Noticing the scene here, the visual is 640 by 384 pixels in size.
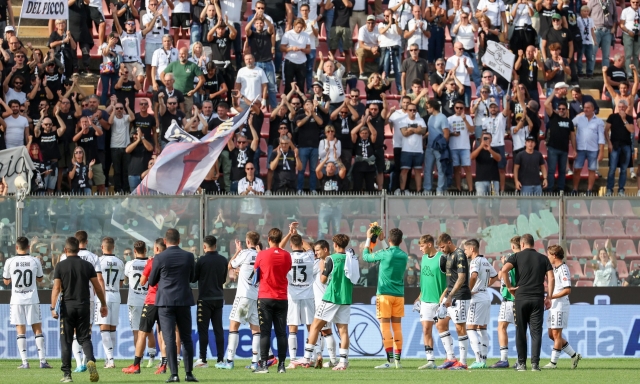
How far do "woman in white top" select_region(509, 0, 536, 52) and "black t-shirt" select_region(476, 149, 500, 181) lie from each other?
441 cm

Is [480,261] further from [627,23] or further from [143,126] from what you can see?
[627,23]

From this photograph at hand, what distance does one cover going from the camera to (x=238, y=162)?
79.7 ft

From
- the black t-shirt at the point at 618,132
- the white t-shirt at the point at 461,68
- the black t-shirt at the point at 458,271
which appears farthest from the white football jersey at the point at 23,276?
the black t-shirt at the point at 618,132

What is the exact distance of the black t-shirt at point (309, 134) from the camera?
2478 cm

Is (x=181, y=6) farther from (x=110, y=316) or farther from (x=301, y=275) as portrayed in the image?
(x=301, y=275)

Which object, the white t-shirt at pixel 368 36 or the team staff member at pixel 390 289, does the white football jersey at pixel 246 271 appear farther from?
the white t-shirt at pixel 368 36

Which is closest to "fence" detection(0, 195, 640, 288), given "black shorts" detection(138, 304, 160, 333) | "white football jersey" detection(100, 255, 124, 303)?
"white football jersey" detection(100, 255, 124, 303)

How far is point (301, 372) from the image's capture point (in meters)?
17.6

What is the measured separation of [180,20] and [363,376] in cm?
1373

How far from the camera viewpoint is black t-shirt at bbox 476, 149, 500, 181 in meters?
25.0

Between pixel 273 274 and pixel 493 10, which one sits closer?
pixel 273 274

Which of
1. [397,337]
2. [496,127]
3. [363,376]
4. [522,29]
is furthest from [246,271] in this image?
[522,29]

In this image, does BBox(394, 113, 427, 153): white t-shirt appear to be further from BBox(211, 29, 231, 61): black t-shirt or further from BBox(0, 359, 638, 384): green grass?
BBox(0, 359, 638, 384): green grass

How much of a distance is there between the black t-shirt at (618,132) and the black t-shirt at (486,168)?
10.4 ft
